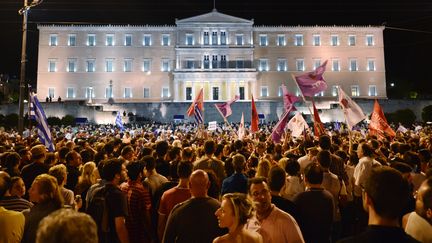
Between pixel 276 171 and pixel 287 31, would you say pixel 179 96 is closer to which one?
pixel 287 31

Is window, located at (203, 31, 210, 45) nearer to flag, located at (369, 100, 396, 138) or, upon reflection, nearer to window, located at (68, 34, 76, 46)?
window, located at (68, 34, 76, 46)

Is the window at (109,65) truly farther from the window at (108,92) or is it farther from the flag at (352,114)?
the flag at (352,114)

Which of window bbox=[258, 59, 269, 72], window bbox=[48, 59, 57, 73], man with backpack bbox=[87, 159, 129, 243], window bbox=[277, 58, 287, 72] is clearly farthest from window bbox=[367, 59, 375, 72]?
man with backpack bbox=[87, 159, 129, 243]

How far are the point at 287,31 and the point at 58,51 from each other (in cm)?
3568

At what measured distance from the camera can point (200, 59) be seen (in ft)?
187

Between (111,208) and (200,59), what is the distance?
2118 inches

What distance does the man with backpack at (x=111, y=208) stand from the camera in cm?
431

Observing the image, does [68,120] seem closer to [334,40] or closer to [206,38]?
[206,38]

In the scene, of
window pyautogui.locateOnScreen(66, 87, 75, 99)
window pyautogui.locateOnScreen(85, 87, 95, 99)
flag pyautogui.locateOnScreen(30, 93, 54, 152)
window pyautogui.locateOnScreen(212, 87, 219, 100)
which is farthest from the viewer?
window pyautogui.locateOnScreen(66, 87, 75, 99)

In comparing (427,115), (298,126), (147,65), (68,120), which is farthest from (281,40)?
(298,126)

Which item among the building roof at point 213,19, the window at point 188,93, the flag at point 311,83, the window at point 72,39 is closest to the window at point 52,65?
the window at point 72,39

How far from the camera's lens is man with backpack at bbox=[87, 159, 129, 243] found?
4.31 m

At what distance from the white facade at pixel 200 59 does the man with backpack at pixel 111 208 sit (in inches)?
2029

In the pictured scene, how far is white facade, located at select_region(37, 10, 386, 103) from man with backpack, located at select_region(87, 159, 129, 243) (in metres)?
51.5
